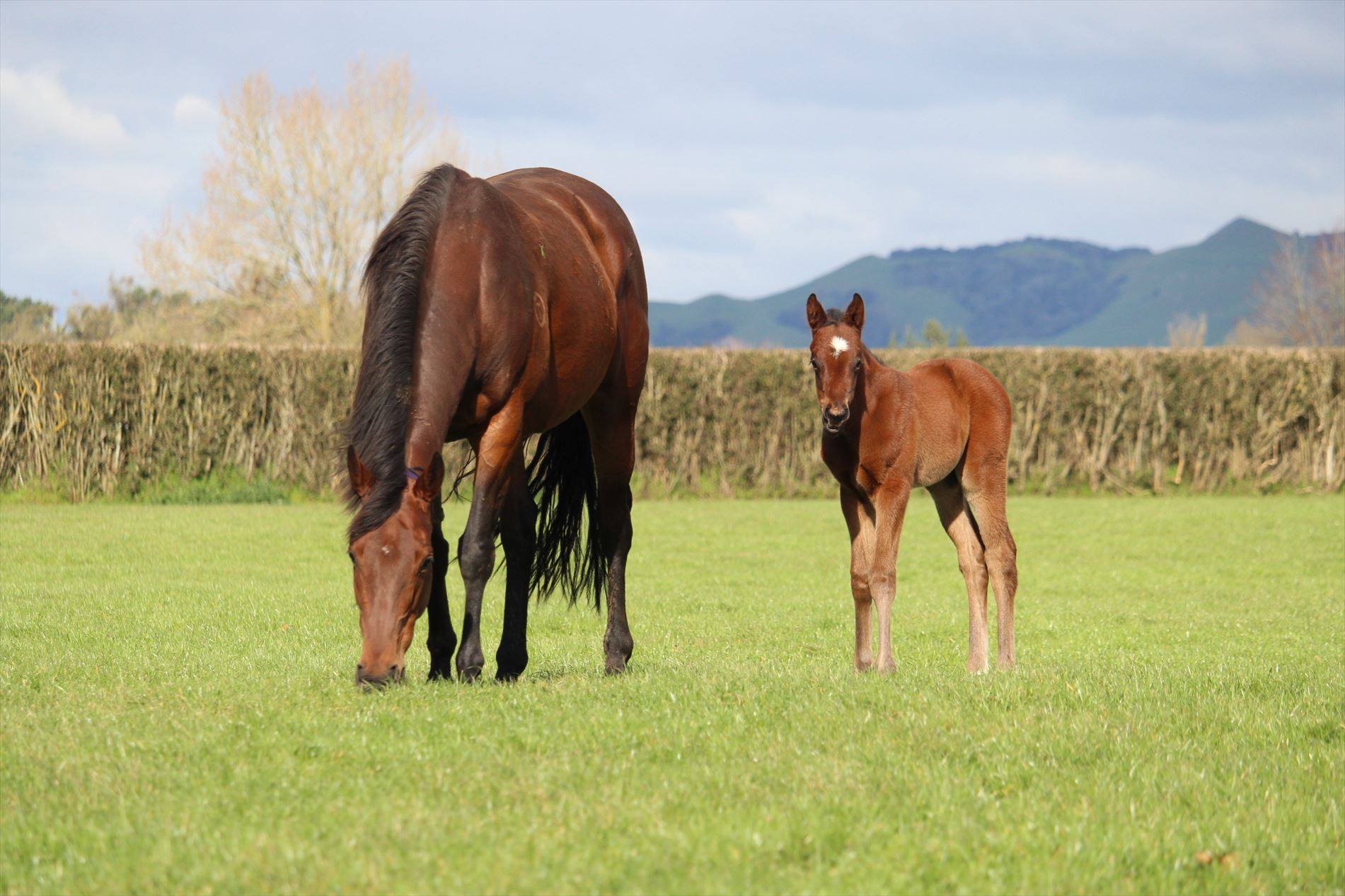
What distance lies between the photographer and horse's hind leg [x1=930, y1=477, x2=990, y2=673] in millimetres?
8008

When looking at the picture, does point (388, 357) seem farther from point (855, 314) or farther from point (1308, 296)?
point (1308, 296)

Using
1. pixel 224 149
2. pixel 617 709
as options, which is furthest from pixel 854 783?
pixel 224 149

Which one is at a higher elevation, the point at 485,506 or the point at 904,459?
the point at 904,459

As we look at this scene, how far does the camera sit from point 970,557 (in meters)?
8.23

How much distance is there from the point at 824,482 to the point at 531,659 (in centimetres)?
1562

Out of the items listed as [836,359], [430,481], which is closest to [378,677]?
[430,481]

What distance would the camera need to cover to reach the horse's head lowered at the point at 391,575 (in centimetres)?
531

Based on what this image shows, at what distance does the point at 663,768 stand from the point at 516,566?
2535mm

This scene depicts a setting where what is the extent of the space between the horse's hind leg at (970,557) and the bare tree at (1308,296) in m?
55.7

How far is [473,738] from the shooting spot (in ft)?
16.5

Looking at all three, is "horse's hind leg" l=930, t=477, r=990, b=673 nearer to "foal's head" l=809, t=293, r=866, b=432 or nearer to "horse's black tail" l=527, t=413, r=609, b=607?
"foal's head" l=809, t=293, r=866, b=432

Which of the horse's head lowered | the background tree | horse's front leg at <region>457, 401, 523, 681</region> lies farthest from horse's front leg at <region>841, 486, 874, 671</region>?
the background tree

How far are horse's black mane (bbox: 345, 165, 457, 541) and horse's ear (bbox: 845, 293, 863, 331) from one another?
2532 mm

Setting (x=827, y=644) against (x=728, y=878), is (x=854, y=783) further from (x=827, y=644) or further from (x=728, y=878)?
(x=827, y=644)
